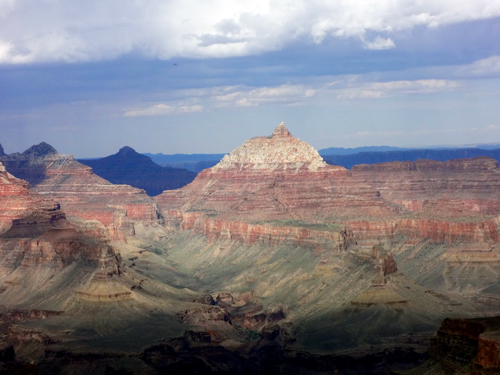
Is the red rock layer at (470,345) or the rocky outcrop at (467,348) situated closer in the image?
the red rock layer at (470,345)

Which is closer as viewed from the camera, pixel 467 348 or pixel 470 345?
pixel 470 345

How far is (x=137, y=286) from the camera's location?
181875 millimetres

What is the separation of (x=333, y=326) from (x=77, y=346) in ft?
116

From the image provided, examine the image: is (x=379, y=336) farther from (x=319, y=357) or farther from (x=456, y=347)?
(x=456, y=347)

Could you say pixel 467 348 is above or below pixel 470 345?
below

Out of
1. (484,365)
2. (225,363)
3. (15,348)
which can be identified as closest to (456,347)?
(484,365)

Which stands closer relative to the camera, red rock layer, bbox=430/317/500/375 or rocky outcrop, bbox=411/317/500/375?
red rock layer, bbox=430/317/500/375

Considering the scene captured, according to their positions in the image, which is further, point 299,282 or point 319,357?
point 299,282

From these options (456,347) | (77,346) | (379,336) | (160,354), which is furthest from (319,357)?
(456,347)

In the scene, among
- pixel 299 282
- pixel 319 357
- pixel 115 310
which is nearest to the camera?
pixel 319 357

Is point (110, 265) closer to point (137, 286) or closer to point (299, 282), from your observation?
point (137, 286)

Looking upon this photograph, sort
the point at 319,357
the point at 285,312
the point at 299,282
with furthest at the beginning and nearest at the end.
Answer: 1. the point at 299,282
2. the point at 285,312
3. the point at 319,357

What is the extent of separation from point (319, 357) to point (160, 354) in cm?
2199

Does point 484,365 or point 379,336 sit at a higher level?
point 484,365
